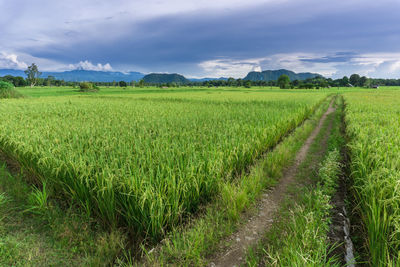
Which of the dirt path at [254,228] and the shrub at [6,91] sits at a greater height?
the shrub at [6,91]

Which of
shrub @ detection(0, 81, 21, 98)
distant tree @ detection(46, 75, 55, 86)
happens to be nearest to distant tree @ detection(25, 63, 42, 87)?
distant tree @ detection(46, 75, 55, 86)

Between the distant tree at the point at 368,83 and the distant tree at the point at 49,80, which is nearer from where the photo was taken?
the distant tree at the point at 368,83

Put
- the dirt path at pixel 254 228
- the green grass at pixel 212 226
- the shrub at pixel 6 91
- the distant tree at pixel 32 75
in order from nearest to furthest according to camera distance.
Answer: the green grass at pixel 212 226, the dirt path at pixel 254 228, the shrub at pixel 6 91, the distant tree at pixel 32 75

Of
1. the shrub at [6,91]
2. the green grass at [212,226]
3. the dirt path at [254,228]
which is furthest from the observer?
the shrub at [6,91]

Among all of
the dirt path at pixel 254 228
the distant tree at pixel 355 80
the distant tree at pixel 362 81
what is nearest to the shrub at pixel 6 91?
the dirt path at pixel 254 228

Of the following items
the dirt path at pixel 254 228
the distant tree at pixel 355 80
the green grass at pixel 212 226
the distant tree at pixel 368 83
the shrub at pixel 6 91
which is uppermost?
the distant tree at pixel 355 80

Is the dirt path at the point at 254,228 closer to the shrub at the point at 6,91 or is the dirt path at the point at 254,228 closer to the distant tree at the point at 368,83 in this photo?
the shrub at the point at 6,91

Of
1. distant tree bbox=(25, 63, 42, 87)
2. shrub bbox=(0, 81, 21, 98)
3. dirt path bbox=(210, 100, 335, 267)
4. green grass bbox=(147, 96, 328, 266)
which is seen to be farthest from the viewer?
distant tree bbox=(25, 63, 42, 87)

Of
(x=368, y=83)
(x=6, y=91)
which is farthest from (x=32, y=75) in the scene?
(x=368, y=83)

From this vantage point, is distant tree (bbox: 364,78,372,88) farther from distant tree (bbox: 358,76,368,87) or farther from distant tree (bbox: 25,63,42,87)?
distant tree (bbox: 25,63,42,87)

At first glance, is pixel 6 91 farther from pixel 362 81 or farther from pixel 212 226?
pixel 362 81

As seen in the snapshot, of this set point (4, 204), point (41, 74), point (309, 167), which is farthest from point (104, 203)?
point (41, 74)

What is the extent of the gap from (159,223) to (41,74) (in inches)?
5835

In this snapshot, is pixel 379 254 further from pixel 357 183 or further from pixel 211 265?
pixel 211 265
